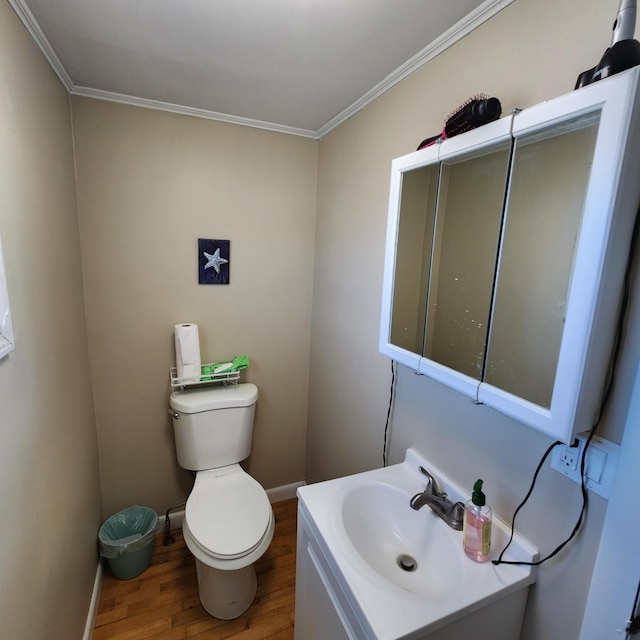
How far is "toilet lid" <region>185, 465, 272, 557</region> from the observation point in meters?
1.44

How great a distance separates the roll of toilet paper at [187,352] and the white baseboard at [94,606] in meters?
1.04

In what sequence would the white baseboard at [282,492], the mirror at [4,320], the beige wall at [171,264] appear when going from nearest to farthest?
the mirror at [4,320] → the beige wall at [171,264] → the white baseboard at [282,492]

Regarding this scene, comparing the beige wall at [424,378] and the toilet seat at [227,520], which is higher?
the beige wall at [424,378]

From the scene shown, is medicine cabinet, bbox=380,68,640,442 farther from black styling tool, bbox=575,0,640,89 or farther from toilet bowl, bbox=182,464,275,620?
toilet bowl, bbox=182,464,275,620

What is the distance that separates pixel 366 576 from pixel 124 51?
189cm

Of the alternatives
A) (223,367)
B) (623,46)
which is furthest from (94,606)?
(623,46)

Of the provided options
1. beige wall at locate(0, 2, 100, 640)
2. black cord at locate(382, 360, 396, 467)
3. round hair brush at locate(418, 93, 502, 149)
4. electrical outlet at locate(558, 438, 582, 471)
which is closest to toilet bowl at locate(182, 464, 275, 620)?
beige wall at locate(0, 2, 100, 640)

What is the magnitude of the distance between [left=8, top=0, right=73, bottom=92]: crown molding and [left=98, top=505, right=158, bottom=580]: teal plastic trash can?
2151mm

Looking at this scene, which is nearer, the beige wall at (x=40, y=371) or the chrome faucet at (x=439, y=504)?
the beige wall at (x=40, y=371)

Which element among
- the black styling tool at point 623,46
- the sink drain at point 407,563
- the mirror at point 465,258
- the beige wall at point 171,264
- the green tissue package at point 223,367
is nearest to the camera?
the black styling tool at point 623,46

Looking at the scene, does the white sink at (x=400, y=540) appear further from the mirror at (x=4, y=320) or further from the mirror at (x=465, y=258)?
the mirror at (x=4, y=320)

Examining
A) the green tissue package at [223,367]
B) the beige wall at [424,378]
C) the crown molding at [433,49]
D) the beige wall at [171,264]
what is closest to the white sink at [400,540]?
the beige wall at [424,378]

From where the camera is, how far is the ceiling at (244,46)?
1.03m

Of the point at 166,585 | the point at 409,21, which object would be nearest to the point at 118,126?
the point at 409,21
